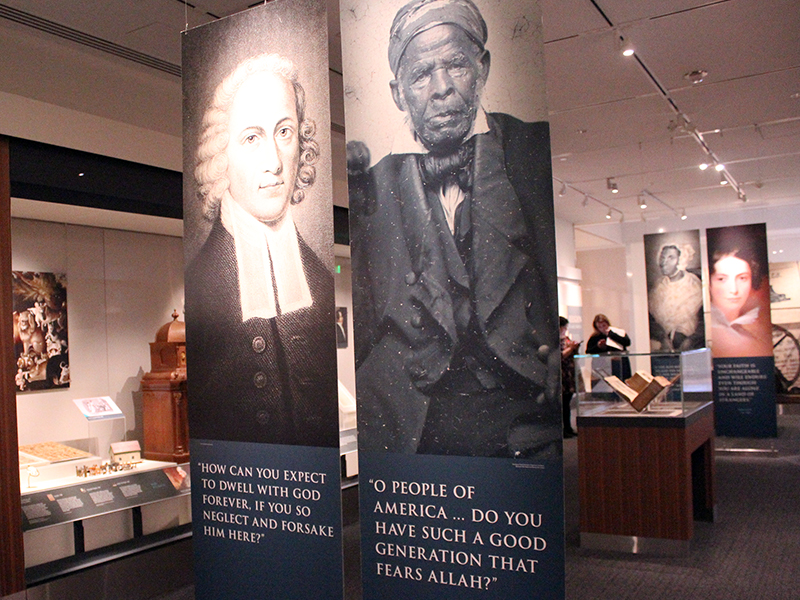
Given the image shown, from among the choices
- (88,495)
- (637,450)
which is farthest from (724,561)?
(88,495)

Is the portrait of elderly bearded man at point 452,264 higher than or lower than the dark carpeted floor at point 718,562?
higher

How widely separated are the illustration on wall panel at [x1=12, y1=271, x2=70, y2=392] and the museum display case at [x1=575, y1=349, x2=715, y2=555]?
318cm

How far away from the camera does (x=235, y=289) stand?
271cm

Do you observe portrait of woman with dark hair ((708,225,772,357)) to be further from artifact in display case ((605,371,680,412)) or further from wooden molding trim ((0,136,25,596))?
wooden molding trim ((0,136,25,596))

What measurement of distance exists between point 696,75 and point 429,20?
4420mm

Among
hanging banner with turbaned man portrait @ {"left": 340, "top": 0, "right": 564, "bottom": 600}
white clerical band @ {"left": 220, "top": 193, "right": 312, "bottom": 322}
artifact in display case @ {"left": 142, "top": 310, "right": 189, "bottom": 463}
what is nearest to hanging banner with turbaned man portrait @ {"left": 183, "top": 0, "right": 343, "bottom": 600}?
white clerical band @ {"left": 220, "top": 193, "right": 312, "bottom": 322}

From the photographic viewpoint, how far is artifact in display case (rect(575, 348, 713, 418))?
4793mm

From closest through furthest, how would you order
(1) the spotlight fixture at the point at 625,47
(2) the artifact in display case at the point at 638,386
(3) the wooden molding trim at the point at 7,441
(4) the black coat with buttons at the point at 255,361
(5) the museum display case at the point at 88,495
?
(4) the black coat with buttons at the point at 255,361 → (3) the wooden molding trim at the point at 7,441 → (5) the museum display case at the point at 88,495 → (2) the artifact in display case at the point at 638,386 → (1) the spotlight fixture at the point at 625,47

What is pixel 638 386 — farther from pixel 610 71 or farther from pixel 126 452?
pixel 126 452

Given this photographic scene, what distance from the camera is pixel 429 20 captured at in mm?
2322

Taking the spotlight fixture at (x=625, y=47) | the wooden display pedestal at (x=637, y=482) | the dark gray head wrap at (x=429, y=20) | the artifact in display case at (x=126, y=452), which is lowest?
the wooden display pedestal at (x=637, y=482)

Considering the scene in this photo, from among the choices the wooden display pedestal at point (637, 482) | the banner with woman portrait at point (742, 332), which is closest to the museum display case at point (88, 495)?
the wooden display pedestal at point (637, 482)

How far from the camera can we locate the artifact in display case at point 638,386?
4793 millimetres

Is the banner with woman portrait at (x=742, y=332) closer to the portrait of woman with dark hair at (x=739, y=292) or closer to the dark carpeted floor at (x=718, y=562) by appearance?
the portrait of woman with dark hair at (x=739, y=292)
